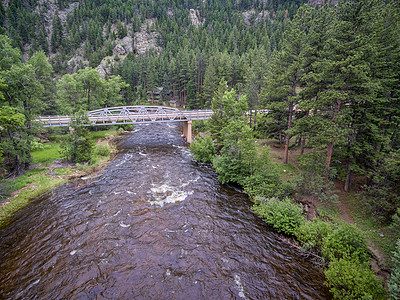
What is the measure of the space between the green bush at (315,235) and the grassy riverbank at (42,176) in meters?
21.5

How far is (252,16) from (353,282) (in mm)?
157732

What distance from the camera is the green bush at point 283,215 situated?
13508 mm

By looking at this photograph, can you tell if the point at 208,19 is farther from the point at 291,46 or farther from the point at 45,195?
the point at 45,195

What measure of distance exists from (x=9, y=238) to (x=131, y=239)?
328 inches

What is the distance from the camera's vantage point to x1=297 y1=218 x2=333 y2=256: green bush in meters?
11.5

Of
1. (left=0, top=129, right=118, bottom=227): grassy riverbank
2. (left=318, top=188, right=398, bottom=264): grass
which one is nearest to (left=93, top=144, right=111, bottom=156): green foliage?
(left=0, top=129, right=118, bottom=227): grassy riverbank

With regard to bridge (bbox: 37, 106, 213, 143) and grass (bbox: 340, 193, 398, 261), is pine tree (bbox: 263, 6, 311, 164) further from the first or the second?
bridge (bbox: 37, 106, 213, 143)

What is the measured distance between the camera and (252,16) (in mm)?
130000

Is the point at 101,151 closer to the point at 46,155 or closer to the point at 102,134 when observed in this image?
the point at 46,155

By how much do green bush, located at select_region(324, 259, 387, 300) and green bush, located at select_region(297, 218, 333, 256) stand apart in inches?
65.7

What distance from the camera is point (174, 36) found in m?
106

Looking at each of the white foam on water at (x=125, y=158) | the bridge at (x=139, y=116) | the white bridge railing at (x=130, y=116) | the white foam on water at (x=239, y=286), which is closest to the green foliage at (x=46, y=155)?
the white bridge railing at (x=130, y=116)

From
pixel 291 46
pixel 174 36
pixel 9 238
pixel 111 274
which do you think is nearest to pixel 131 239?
pixel 111 274

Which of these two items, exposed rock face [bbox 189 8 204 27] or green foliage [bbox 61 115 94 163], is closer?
green foliage [bbox 61 115 94 163]
